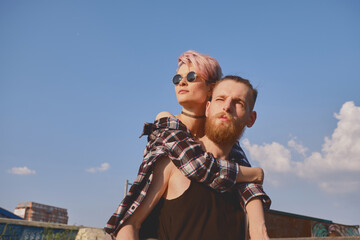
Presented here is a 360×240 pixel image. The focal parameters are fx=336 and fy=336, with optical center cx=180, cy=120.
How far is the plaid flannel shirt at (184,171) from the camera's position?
78.7 inches

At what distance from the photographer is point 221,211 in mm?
2070

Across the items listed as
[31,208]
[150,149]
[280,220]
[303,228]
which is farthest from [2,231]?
[31,208]

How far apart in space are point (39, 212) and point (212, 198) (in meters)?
26.1

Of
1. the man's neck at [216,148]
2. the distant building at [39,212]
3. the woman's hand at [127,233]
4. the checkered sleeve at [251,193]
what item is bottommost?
the woman's hand at [127,233]

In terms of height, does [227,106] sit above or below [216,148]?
above

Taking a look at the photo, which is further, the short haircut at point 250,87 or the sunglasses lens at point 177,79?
the sunglasses lens at point 177,79

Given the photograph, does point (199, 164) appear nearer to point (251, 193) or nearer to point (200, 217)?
point (200, 217)

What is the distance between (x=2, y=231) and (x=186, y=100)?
6.57m

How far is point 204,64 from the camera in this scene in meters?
2.71

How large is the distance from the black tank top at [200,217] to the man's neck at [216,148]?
278 mm

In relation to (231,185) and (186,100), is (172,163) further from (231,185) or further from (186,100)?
(186,100)

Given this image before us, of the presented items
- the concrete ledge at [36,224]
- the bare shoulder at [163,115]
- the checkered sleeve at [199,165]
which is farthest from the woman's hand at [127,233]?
the concrete ledge at [36,224]

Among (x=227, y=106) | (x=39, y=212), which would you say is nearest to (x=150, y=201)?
(x=227, y=106)

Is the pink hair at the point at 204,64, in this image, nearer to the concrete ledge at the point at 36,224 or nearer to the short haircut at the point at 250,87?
Answer: the short haircut at the point at 250,87
